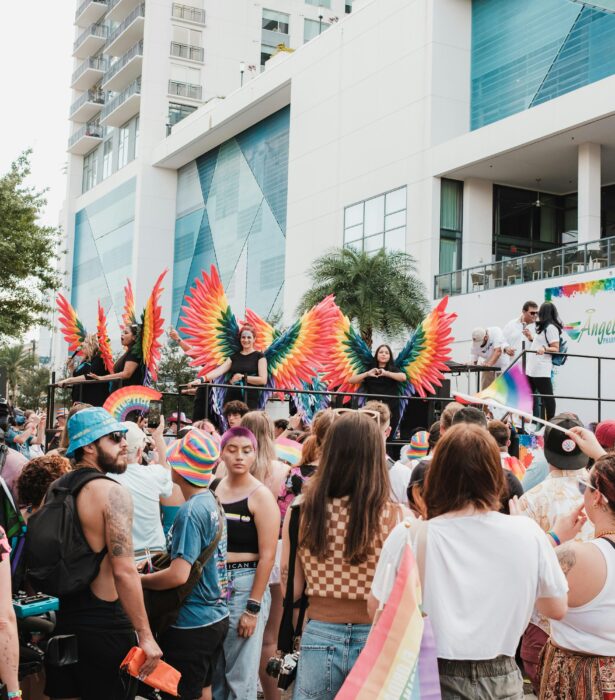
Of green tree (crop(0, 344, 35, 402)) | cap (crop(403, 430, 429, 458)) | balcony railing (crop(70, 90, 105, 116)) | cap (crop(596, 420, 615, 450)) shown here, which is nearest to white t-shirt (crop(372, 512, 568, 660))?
cap (crop(596, 420, 615, 450))

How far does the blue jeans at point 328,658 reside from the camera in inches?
140

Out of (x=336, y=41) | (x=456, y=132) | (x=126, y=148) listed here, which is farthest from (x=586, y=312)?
(x=126, y=148)

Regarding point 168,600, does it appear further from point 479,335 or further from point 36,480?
point 479,335

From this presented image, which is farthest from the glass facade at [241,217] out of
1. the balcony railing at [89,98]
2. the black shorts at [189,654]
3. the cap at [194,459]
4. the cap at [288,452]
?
the black shorts at [189,654]

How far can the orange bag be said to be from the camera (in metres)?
3.64

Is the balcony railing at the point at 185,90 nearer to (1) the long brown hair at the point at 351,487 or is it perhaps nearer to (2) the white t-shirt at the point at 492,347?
(2) the white t-shirt at the point at 492,347

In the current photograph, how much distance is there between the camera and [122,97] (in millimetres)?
54312

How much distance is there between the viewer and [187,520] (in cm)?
407

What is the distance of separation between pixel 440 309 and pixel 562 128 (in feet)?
53.2

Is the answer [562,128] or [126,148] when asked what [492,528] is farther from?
[126,148]

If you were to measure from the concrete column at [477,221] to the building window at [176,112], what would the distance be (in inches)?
1057

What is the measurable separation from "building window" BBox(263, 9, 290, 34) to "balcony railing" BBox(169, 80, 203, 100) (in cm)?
586

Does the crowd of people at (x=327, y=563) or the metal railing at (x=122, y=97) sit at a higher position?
the metal railing at (x=122, y=97)

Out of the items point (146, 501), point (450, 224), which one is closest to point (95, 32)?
point (450, 224)
